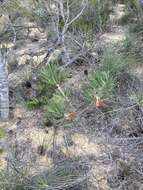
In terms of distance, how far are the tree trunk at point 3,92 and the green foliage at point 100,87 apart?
93 centimetres

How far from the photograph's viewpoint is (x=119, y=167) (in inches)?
138

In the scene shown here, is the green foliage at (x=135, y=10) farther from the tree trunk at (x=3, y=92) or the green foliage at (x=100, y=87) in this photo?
the tree trunk at (x=3, y=92)

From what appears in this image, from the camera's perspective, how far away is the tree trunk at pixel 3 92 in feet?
13.7

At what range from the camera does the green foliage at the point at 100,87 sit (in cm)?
373

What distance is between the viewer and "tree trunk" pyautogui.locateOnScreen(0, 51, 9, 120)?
4184 mm

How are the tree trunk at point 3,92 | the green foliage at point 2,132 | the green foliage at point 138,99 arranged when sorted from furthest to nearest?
the tree trunk at point 3,92, the green foliage at point 2,132, the green foliage at point 138,99

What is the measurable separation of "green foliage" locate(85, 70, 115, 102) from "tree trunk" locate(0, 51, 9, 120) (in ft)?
3.07

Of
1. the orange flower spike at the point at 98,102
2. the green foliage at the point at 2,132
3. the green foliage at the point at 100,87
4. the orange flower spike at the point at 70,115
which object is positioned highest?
the green foliage at the point at 100,87

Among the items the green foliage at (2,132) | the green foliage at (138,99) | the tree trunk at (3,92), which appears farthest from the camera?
the tree trunk at (3,92)

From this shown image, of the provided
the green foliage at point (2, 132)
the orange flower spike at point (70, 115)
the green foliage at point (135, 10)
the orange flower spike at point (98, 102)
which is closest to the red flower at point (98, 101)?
the orange flower spike at point (98, 102)

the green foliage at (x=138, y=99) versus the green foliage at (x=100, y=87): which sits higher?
the green foliage at (x=100, y=87)

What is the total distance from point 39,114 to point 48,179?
1.12 metres

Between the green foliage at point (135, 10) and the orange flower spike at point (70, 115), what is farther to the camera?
the green foliage at point (135, 10)

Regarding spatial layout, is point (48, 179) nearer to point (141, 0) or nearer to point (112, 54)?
point (112, 54)
